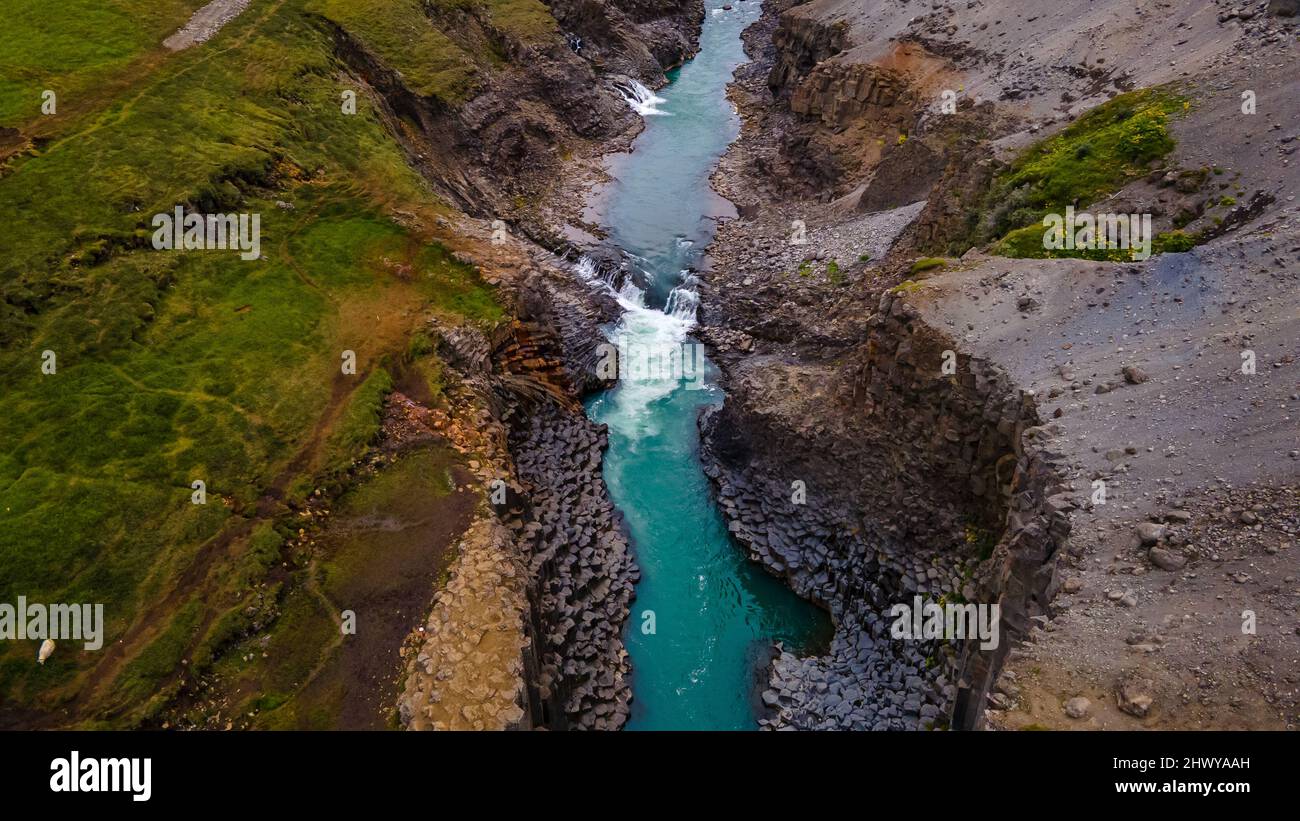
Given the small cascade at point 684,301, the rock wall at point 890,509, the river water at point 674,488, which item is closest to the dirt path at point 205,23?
the river water at point 674,488

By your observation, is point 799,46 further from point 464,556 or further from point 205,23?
point 464,556

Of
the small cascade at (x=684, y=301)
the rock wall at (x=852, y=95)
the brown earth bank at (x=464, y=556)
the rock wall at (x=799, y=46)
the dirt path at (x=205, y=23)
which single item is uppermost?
the rock wall at (x=799, y=46)

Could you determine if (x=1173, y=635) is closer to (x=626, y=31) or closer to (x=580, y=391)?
(x=580, y=391)

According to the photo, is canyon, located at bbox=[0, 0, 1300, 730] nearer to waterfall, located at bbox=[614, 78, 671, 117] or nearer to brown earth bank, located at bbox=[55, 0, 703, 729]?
brown earth bank, located at bbox=[55, 0, 703, 729]

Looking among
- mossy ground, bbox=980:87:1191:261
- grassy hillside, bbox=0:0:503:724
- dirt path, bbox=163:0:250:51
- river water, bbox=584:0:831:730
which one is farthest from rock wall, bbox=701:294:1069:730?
dirt path, bbox=163:0:250:51

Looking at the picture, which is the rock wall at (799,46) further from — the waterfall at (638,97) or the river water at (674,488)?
the waterfall at (638,97)

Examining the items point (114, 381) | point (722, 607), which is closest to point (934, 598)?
point (722, 607)
